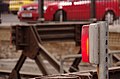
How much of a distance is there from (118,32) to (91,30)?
25.1 ft

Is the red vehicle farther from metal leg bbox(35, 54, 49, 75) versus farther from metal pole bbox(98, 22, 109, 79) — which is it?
metal pole bbox(98, 22, 109, 79)

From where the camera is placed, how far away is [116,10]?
15.5 m

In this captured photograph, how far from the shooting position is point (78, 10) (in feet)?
49.6

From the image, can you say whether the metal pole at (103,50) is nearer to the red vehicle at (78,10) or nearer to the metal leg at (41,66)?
the metal leg at (41,66)

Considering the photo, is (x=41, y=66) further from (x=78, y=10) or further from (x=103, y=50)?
(x=103, y=50)

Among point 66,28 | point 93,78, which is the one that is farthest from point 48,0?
point 93,78

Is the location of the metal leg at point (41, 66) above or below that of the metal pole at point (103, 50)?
below

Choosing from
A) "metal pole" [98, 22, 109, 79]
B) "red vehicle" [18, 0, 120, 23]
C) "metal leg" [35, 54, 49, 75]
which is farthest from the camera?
"red vehicle" [18, 0, 120, 23]

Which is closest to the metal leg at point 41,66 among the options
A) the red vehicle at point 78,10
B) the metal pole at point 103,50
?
the red vehicle at point 78,10

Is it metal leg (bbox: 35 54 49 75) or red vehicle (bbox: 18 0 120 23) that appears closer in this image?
metal leg (bbox: 35 54 49 75)

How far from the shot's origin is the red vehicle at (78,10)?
1481cm

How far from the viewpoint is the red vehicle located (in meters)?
14.8

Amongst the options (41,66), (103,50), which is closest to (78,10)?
(41,66)

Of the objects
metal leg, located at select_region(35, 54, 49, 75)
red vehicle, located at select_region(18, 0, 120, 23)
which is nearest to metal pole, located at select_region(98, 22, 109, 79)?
metal leg, located at select_region(35, 54, 49, 75)
